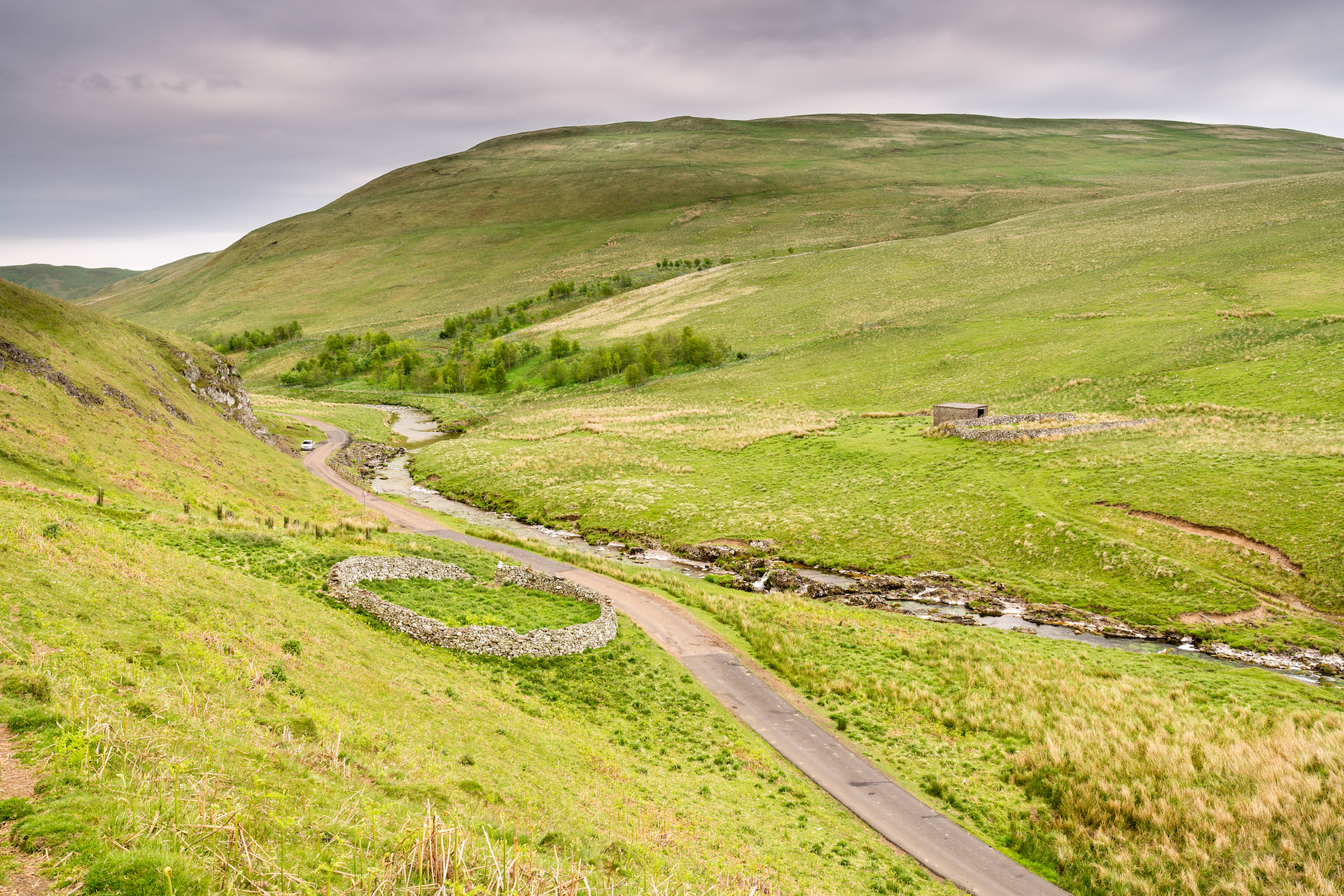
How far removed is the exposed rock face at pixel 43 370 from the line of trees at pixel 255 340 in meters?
149

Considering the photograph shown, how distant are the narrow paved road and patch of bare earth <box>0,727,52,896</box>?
1814 cm

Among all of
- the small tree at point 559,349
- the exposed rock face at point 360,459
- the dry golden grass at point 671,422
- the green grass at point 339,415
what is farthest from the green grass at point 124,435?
the small tree at point 559,349

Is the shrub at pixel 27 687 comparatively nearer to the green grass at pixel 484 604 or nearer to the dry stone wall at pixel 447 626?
the dry stone wall at pixel 447 626

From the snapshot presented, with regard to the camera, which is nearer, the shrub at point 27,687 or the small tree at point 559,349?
the shrub at point 27,687

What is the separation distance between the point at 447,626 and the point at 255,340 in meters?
179

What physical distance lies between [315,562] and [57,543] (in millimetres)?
10117

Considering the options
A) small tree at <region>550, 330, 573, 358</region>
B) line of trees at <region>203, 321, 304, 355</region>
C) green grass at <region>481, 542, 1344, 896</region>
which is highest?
line of trees at <region>203, 321, 304, 355</region>

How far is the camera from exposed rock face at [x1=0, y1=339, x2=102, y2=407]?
127 feet

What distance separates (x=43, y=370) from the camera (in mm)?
40188

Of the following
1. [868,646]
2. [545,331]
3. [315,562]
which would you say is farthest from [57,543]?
[545,331]

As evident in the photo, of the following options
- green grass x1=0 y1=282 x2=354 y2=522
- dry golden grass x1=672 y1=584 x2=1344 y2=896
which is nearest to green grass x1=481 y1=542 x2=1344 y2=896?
dry golden grass x1=672 y1=584 x2=1344 y2=896

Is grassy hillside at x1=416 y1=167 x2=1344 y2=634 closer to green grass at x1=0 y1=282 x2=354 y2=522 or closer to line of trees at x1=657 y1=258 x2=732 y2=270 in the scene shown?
green grass at x1=0 y1=282 x2=354 y2=522

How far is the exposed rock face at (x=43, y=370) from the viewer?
38.8 meters

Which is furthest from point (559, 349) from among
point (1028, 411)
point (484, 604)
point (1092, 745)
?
point (1092, 745)
